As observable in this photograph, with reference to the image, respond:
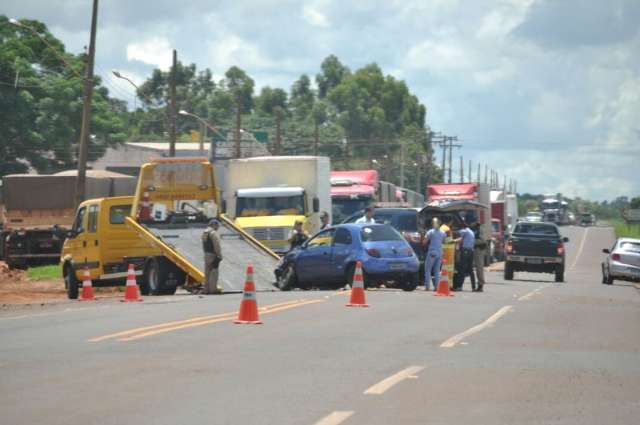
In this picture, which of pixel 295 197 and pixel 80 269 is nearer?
pixel 80 269

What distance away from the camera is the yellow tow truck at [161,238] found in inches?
1184

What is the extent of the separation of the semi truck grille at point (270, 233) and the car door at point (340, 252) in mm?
7519

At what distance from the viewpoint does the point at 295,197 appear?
3781 cm

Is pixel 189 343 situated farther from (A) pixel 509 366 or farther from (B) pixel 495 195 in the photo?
(B) pixel 495 195

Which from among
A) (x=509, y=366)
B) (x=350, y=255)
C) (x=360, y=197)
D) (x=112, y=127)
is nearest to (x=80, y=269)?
(x=350, y=255)

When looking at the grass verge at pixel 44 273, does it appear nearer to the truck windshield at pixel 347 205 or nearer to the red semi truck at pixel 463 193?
the truck windshield at pixel 347 205

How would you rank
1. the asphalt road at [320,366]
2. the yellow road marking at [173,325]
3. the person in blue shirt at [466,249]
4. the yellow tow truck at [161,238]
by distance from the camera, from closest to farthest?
the asphalt road at [320,366]
the yellow road marking at [173,325]
the yellow tow truck at [161,238]
the person in blue shirt at [466,249]

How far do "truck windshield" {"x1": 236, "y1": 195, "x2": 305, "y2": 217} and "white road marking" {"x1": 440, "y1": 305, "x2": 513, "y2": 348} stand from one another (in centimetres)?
1434

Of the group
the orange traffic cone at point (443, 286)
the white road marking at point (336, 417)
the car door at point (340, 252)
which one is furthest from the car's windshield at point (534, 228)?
the white road marking at point (336, 417)

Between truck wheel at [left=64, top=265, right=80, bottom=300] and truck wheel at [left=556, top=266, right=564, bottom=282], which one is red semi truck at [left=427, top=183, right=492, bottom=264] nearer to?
truck wheel at [left=556, top=266, right=564, bottom=282]

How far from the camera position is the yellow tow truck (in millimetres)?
30062

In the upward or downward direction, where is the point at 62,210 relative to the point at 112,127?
downward

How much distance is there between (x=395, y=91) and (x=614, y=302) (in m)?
141

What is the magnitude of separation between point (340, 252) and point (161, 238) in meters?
4.12
